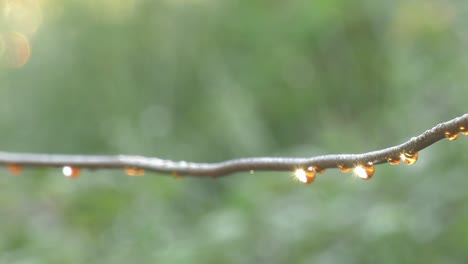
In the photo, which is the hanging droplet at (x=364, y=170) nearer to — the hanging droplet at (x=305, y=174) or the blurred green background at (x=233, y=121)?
the hanging droplet at (x=305, y=174)

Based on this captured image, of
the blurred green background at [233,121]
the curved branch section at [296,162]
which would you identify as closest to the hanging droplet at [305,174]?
the curved branch section at [296,162]

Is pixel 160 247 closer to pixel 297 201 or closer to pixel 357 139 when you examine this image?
pixel 297 201

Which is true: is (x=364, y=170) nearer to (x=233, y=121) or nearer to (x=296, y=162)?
(x=296, y=162)

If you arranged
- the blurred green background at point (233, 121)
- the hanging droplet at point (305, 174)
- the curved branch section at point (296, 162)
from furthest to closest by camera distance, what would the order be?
1. the blurred green background at point (233, 121)
2. the hanging droplet at point (305, 174)
3. the curved branch section at point (296, 162)

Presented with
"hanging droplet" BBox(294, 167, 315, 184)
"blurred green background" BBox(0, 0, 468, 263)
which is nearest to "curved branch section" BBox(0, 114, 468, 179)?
"hanging droplet" BBox(294, 167, 315, 184)

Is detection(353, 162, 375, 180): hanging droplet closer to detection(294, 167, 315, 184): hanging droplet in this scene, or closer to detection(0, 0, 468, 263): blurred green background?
detection(294, 167, 315, 184): hanging droplet
